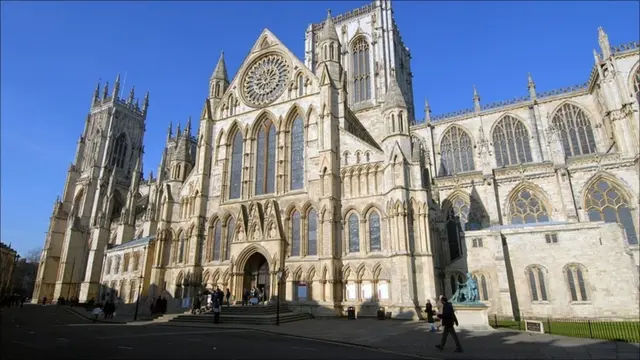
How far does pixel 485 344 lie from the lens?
11.9 m

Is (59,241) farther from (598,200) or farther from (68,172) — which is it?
(598,200)

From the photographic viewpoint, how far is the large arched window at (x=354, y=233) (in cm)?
2438

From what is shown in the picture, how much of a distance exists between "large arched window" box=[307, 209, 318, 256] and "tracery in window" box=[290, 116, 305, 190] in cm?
268

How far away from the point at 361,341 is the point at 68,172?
68685 millimetres

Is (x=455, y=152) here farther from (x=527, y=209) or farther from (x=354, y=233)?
(x=354, y=233)

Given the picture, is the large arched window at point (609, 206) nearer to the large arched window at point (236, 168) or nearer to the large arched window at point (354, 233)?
the large arched window at point (354, 233)

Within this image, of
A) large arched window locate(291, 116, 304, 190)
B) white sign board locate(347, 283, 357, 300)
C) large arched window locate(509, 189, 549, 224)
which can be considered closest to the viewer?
white sign board locate(347, 283, 357, 300)

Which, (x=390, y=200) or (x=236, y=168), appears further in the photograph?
(x=236, y=168)

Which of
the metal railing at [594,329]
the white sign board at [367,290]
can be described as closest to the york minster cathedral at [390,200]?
the white sign board at [367,290]

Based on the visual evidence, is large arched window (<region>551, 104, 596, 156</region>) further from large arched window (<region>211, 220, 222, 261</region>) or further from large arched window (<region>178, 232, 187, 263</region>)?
large arched window (<region>178, 232, 187, 263</region>)

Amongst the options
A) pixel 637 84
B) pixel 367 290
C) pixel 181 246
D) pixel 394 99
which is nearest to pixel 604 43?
pixel 637 84

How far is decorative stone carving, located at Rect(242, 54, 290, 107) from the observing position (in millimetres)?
30984

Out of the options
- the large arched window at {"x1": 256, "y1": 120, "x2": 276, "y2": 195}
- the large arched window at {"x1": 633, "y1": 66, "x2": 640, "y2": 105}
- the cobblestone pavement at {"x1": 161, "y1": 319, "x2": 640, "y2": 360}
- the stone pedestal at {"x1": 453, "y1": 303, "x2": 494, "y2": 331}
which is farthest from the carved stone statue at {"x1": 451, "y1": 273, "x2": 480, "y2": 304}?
the large arched window at {"x1": 633, "y1": 66, "x2": 640, "y2": 105}

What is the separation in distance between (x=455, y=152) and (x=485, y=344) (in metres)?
32.5
